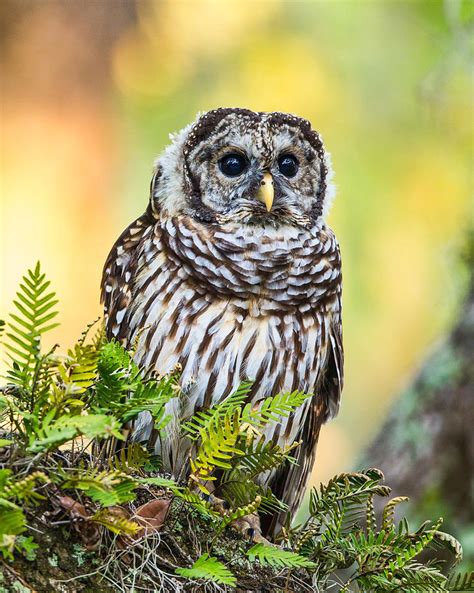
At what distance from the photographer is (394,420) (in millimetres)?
5066

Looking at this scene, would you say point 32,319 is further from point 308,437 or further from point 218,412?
point 308,437

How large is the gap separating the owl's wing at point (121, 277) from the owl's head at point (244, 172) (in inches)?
5.5

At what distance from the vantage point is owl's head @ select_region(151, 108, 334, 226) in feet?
12.7

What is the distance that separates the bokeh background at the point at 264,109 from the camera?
786cm

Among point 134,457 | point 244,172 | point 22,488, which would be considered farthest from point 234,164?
point 22,488

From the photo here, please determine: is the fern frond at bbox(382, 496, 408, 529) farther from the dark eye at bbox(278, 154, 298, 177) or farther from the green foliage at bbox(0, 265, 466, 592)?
the dark eye at bbox(278, 154, 298, 177)

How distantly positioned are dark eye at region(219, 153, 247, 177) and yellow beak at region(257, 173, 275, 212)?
127 millimetres

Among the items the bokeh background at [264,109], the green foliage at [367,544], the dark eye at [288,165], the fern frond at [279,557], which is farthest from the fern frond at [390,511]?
the bokeh background at [264,109]

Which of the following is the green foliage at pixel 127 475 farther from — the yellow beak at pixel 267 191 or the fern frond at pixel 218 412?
the yellow beak at pixel 267 191

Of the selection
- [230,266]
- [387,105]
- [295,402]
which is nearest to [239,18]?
[387,105]

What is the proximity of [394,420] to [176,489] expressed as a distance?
2891mm

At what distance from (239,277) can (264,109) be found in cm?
802

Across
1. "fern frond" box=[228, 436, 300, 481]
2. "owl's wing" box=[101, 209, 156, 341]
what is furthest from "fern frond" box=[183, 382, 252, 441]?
"owl's wing" box=[101, 209, 156, 341]

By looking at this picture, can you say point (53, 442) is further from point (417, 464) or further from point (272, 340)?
point (417, 464)
